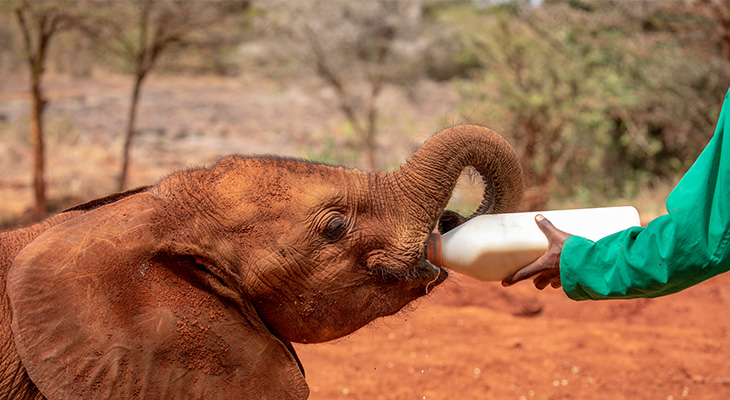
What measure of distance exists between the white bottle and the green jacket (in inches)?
7.7

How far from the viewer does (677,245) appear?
83.3 inches

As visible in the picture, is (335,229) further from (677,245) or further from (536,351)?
(536,351)

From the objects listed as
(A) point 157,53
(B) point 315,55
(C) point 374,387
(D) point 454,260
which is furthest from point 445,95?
(D) point 454,260

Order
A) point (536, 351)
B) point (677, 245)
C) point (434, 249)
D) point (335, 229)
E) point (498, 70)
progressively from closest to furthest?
point (677, 245) → point (335, 229) → point (434, 249) → point (536, 351) → point (498, 70)

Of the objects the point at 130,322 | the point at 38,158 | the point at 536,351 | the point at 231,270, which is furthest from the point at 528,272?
the point at 38,158

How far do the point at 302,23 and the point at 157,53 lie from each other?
12.2ft

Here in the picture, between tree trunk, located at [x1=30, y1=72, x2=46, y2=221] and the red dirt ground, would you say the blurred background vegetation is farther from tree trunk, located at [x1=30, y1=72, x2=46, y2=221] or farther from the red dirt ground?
the red dirt ground

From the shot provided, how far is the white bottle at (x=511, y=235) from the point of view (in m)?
2.65

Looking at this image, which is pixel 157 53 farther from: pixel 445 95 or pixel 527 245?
pixel 527 245

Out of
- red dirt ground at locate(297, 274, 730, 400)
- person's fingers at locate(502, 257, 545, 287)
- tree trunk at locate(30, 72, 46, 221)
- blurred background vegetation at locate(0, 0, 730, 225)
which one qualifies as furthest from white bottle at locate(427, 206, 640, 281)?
tree trunk at locate(30, 72, 46, 221)

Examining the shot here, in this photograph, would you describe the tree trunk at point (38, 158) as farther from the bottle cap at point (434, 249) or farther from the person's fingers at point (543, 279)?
the person's fingers at point (543, 279)

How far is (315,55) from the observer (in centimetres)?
1698

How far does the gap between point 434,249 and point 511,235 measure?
1.12ft

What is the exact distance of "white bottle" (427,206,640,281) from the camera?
2.65 meters
